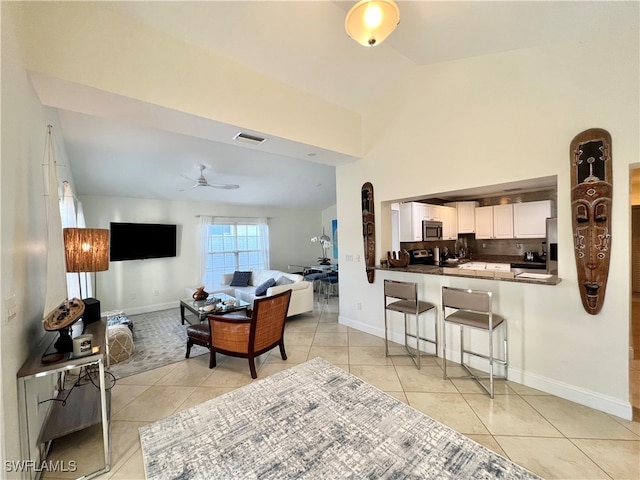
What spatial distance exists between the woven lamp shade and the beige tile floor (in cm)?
135

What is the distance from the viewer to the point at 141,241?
541cm

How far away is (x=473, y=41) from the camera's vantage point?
7.89ft

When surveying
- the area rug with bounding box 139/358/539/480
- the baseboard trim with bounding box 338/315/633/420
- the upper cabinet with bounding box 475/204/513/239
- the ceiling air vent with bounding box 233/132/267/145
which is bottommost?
the area rug with bounding box 139/358/539/480

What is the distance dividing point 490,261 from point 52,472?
6196mm

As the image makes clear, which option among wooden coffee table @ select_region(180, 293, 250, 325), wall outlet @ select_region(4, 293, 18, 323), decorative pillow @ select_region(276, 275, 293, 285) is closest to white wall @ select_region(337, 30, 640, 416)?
decorative pillow @ select_region(276, 275, 293, 285)

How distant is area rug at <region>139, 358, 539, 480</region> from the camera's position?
1636 mm

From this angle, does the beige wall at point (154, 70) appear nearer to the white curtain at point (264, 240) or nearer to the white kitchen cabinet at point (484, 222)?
the white kitchen cabinet at point (484, 222)

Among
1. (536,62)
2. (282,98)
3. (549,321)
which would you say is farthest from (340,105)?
(549,321)

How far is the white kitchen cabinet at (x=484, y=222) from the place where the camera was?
4.78 meters

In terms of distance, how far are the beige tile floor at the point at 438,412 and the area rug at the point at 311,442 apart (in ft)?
0.49

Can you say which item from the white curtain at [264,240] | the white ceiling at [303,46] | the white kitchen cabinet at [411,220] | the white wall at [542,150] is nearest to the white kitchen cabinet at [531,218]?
the white kitchen cabinet at [411,220]

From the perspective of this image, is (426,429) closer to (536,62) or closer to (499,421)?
(499,421)

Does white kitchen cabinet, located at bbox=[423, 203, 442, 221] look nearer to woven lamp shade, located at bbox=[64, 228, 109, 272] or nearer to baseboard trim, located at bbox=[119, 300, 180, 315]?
woven lamp shade, located at bbox=[64, 228, 109, 272]


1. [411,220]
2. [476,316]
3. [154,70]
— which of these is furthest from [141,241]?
[476,316]
